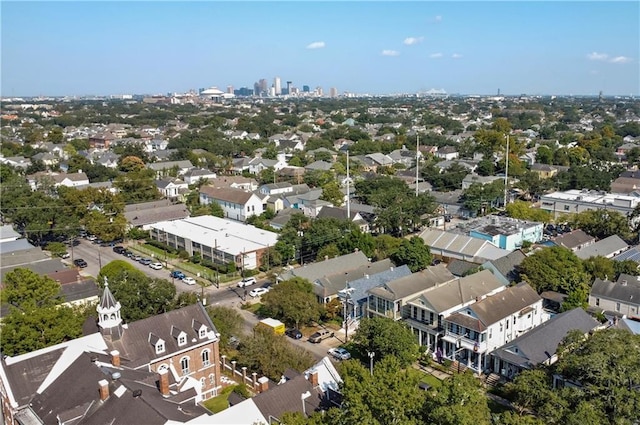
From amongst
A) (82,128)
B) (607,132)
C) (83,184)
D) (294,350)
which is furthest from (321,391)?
(82,128)

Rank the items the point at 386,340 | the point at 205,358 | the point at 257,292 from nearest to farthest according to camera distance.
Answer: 1. the point at 386,340
2. the point at 205,358
3. the point at 257,292

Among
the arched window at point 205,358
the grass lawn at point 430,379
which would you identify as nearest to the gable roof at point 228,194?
the arched window at point 205,358

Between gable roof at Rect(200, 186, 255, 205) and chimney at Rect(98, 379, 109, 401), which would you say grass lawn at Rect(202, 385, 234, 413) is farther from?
gable roof at Rect(200, 186, 255, 205)

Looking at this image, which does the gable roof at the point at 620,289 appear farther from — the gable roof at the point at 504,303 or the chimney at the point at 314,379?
the chimney at the point at 314,379

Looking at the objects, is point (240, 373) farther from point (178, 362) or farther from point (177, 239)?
point (177, 239)

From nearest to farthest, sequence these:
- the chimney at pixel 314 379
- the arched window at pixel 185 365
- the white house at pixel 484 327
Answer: the chimney at pixel 314 379, the arched window at pixel 185 365, the white house at pixel 484 327

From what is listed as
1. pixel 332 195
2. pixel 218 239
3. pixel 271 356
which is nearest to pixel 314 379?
pixel 271 356

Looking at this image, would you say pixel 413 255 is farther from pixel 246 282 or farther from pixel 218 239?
pixel 218 239

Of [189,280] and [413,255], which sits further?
[189,280]
